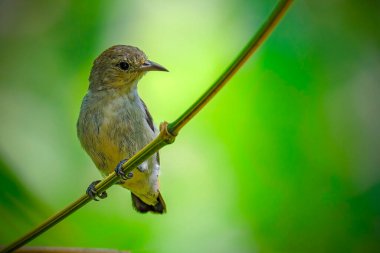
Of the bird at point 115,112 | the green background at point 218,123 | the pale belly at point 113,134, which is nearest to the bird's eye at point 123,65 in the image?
the bird at point 115,112

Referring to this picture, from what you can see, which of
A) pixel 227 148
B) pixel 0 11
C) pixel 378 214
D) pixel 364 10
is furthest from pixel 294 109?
pixel 0 11

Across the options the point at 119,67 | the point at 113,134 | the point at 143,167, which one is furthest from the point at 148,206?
the point at 119,67

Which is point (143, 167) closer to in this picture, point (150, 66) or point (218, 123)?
point (218, 123)

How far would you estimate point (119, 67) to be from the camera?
82.3 inches

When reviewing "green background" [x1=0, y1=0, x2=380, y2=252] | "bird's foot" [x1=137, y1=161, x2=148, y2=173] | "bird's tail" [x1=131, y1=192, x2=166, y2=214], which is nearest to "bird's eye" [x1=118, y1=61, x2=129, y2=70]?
"green background" [x1=0, y1=0, x2=380, y2=252]

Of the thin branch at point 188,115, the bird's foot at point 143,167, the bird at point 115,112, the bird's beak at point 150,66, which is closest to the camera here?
the thin branch at point 188,115

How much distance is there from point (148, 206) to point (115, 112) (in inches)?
20.3

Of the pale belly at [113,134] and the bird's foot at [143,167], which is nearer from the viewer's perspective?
the pale belly at [113,134]

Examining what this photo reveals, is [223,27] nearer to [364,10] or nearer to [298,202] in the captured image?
[364,10]

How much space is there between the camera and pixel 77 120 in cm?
223

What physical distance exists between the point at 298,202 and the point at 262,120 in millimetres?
383

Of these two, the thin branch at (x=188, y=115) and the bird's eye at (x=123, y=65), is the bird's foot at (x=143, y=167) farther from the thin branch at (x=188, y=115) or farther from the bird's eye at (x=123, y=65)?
the thin branch at (x=188, y=115)

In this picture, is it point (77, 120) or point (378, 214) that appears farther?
point (77, 120)

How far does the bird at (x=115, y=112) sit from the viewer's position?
2023 millimetres
